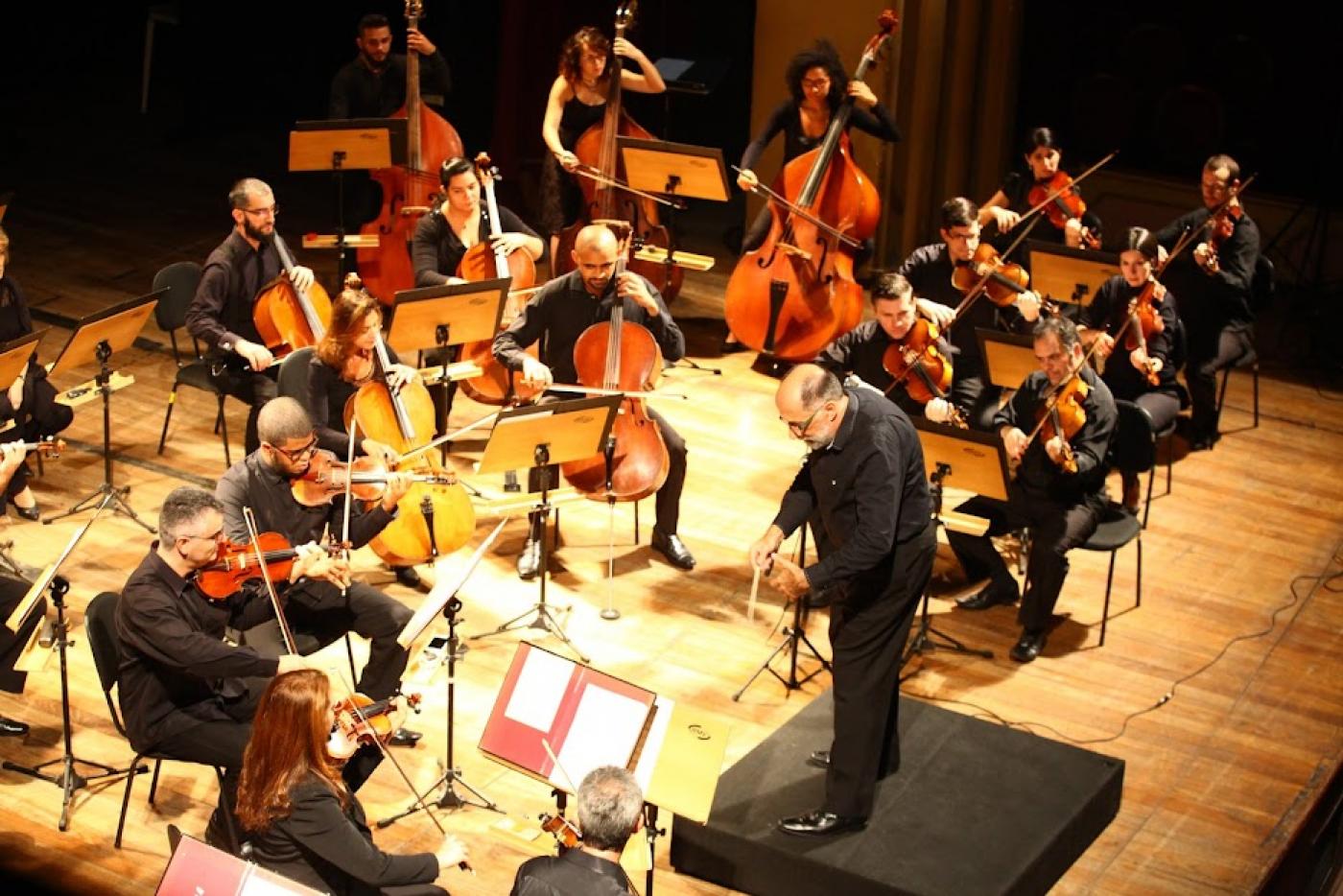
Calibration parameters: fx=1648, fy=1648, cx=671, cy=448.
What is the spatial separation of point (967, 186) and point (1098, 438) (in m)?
4.05

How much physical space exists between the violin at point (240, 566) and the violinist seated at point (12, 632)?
55cm

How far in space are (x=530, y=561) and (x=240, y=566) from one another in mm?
2002

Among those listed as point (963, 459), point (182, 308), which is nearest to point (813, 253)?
point (963, 459)

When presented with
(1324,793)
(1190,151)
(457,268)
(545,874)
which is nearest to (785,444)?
(457,268)

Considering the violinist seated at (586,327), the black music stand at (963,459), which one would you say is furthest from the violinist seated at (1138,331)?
the violinist seated at (586,327)

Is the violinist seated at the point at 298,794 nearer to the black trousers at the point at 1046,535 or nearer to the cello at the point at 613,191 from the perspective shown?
the black trousers at the point at 1046,535

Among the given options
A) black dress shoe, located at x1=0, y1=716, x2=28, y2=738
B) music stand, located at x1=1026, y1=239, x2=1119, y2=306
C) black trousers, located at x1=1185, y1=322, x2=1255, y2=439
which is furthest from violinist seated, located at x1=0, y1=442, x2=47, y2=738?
black trousers, located at x1=1185, y1=322, x2=1255, y2=439

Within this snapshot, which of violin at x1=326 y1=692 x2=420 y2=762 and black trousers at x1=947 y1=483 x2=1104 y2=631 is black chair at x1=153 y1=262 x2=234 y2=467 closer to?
violin at x1=326 y1=692 x2=420 y2=762

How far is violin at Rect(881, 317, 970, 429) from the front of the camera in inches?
258

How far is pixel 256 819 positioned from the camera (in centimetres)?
397

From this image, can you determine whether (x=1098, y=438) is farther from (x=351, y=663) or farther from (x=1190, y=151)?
(x=1190, y=151)

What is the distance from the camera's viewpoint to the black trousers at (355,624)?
526cm

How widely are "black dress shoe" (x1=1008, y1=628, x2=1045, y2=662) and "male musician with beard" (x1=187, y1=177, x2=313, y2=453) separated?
124 inches

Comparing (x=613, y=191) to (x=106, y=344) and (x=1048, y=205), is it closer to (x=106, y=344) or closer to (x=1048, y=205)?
(x=1048, y=205)
